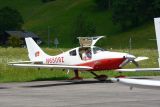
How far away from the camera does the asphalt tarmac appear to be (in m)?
18.3

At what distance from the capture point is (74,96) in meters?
21.1

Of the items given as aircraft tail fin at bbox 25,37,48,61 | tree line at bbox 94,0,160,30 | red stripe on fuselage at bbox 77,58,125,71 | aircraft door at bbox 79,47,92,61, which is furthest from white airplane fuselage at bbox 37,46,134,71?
tree line at bbox 94,0,160,30

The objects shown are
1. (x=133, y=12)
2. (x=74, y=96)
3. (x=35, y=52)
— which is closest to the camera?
(x=74, y=96)

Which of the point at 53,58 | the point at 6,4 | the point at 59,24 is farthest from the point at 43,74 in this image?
the point at 6,4

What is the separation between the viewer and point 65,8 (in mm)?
171250

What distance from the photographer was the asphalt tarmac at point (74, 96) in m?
18.3

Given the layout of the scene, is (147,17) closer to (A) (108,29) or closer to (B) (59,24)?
(A) (108,29)

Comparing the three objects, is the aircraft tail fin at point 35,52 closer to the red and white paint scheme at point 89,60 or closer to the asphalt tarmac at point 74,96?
the red and white paint scheme at point 89,60

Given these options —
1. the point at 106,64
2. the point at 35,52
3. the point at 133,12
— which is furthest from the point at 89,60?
the point at 133,12

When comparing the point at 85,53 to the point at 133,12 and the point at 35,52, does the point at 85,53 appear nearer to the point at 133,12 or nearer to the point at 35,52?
the point at 35,52

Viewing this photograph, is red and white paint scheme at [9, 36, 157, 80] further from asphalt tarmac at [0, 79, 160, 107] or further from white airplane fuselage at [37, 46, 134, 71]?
asphalt tarmac at [0, 79, 160, 107]

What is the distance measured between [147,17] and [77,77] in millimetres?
111806

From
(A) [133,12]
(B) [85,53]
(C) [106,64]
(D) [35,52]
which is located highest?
(A) [133,12]

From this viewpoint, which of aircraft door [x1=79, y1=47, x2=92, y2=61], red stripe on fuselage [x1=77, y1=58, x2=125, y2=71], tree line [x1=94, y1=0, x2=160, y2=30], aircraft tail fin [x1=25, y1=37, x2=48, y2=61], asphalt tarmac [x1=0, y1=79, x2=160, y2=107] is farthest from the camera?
tree line [x1=94, y1=0, x2=160, y2=30]
